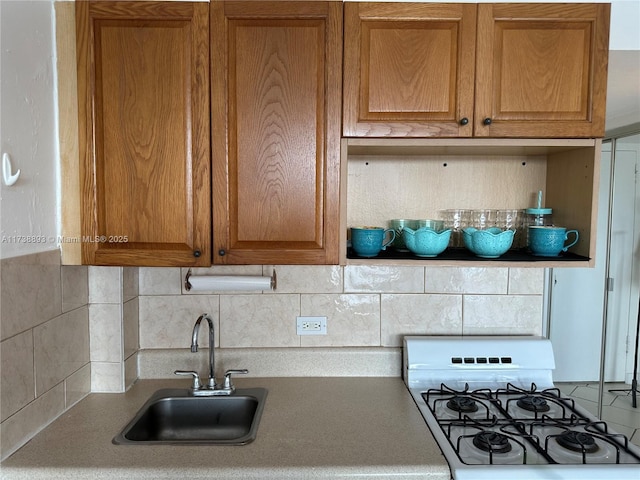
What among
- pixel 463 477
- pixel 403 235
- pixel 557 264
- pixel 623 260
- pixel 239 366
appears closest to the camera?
pixel 463 477

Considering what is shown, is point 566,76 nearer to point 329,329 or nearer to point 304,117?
point 304,117

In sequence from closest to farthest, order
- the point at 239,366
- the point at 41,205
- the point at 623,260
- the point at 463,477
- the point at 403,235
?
the point at 463,477 → the point at 41,205 → the point at 403,235 → the point at 239,366 → the point at 623,260

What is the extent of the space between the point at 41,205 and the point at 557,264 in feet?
5.11

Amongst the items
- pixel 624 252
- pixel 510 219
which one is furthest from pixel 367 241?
pixel 624 252

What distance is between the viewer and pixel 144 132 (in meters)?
1.34

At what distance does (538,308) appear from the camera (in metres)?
1.71

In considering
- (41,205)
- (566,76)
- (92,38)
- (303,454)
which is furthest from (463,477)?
(92,38)

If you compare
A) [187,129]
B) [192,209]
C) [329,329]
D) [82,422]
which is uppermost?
[187,129]

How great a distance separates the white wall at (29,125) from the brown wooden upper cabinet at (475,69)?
873mm

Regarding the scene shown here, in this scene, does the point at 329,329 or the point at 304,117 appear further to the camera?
the point at 329,329

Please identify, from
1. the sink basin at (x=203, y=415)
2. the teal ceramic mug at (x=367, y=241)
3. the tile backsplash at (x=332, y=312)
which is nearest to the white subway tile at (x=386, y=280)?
the tile backsplash at (x=332, y=312)

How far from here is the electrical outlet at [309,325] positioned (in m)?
1.70

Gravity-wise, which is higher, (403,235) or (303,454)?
(403,235)

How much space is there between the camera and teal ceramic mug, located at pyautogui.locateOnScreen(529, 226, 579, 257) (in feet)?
4.61
